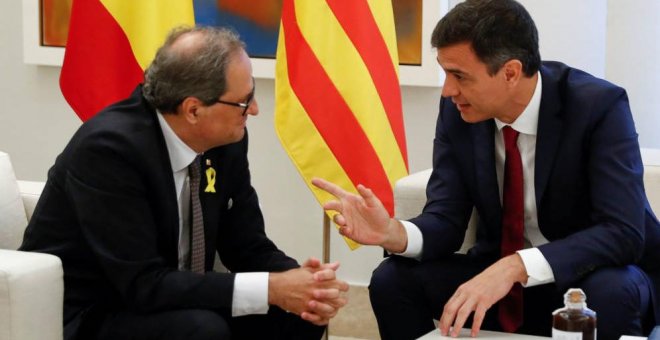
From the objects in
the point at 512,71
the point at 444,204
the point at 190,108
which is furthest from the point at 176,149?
the point at 512,71

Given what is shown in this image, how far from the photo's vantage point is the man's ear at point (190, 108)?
2529 millimetres

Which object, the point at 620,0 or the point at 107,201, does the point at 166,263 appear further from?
the point at 620,0

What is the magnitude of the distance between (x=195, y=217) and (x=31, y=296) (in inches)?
19.6

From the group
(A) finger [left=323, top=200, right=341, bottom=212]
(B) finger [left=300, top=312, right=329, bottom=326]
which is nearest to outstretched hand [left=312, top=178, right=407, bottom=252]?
(A) finger [left=323, top=200, right=341, bottom=212]

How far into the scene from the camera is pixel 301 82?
3572mm

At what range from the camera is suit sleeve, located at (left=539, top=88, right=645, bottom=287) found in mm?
2539

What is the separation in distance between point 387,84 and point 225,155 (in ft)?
3.25

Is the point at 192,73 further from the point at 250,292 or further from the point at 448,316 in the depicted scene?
the point at 448,316

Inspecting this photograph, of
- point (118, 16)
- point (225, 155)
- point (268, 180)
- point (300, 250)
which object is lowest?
point (300, 250)

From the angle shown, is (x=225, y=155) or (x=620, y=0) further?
(x=620, y=0)

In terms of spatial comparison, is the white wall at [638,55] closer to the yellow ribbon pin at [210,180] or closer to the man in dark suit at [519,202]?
the man in dark suit at [519,202]

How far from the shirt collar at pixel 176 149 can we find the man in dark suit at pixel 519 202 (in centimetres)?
34

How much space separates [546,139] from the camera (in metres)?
2.71

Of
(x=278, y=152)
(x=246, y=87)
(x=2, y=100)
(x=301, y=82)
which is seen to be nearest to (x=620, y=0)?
(x=301, y=82)
